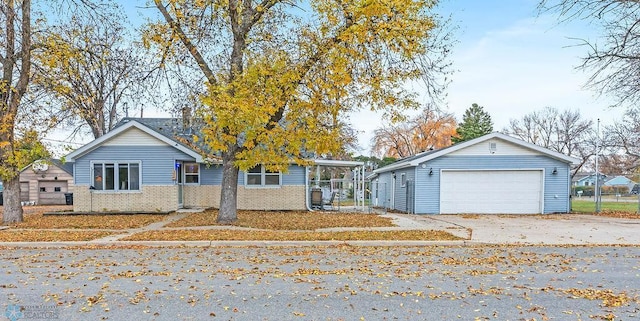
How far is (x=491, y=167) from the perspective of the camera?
20.1 m

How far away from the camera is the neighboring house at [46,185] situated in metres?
30.0

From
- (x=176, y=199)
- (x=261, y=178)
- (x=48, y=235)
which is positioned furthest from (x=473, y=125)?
(x=48, y=235)

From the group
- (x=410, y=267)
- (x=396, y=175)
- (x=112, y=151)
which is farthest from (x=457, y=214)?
(x=112, y=151)

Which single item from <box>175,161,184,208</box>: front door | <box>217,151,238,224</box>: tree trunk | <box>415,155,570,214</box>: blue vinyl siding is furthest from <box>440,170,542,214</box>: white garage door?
<box>175,161,184,208</box>: front door

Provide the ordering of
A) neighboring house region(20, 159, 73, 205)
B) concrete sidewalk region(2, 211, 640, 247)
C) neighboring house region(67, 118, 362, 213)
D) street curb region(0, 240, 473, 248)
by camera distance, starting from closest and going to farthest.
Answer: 1. street curb region(0, 240, 473, 248)
2. concrete sidewalk region(2, 211, 640, 247)
3. neighboring house region(67, 118, 362, 213)
4. neighboring house region(20, 159, 73, 205)

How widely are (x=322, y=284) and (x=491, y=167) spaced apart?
15.6 meters

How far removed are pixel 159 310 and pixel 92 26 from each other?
13.4 meters

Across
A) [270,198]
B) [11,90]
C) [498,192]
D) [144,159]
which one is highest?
[11,90]

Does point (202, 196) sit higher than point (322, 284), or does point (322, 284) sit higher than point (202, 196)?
point (202, 196)

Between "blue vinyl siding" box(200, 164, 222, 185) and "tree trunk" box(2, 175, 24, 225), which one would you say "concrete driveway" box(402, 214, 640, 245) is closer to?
"blue vinyl siding" box(200, 164, 222, 185)

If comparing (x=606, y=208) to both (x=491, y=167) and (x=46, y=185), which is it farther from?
(x=46, y=185)

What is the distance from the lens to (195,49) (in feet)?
45.3

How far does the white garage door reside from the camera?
2019 centimetres

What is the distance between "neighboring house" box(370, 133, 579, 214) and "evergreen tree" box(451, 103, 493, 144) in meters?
22.8
